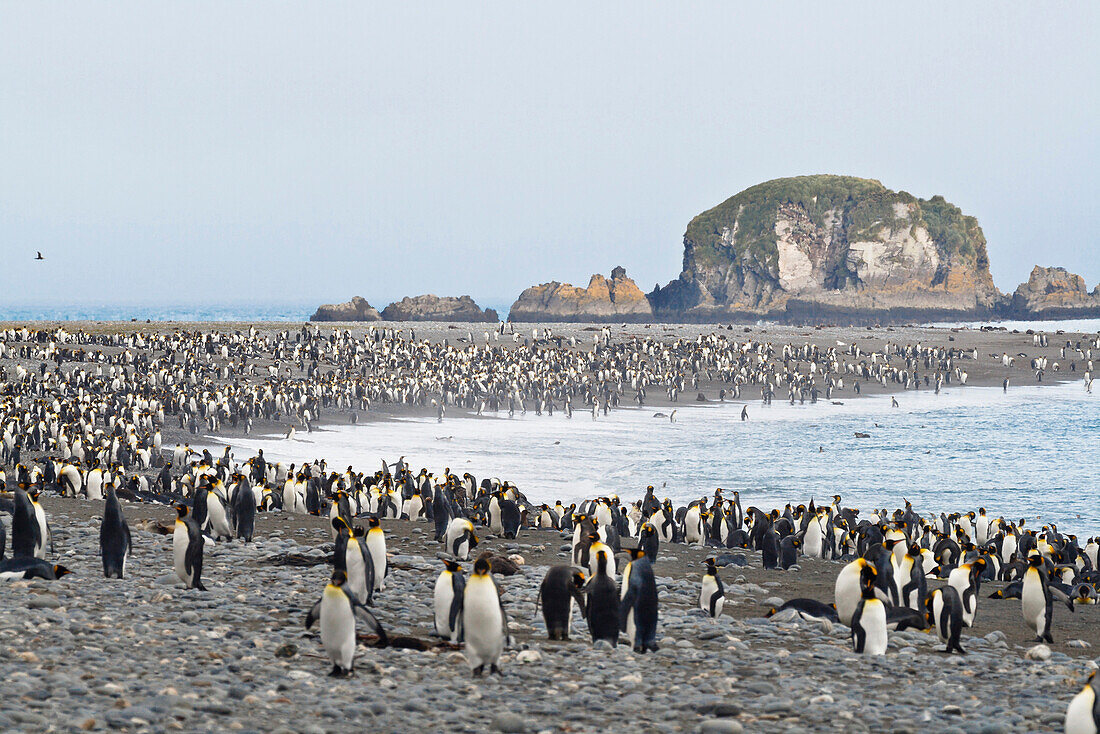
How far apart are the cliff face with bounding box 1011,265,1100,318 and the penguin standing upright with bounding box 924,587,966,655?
380ft

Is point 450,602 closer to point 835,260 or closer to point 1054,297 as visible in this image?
point 835,260

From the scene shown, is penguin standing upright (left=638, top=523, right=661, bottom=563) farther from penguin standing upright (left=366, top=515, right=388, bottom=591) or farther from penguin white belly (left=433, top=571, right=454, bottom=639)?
penguin white belly (left=433, top=571, right=454, bottom=639)

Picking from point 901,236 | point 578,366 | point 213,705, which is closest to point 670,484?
point 213,705

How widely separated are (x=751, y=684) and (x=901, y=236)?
118023mm

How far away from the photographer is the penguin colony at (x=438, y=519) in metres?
7.57

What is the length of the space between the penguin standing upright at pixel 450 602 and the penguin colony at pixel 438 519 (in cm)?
1

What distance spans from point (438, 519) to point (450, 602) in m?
6.36

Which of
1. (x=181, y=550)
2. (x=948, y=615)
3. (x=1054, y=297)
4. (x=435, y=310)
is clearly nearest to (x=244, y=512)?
(x=181, y=550)

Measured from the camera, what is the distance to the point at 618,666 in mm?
6938

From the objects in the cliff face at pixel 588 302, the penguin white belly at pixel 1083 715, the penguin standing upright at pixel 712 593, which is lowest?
the penguin standing upright at pixel 712 593

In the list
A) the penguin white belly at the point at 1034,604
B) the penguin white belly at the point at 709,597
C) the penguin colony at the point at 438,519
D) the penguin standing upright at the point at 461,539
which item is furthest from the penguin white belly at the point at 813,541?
the penguin white belly at the point at 709,597

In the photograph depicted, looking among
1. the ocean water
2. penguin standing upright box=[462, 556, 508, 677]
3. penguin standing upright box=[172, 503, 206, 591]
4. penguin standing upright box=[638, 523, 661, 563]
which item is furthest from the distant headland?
penguin standing upright box=[462, 556, 508, 677]

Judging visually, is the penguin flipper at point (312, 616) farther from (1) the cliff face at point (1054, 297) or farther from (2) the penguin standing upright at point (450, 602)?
(1) the cliff face at point (1054, 297)

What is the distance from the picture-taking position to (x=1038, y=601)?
28.8ft
